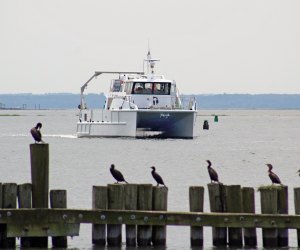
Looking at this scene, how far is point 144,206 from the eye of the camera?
2548 centimetres

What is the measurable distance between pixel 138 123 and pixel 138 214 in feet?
182

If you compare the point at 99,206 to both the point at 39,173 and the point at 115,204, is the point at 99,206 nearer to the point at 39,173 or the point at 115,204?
the point at 115,204

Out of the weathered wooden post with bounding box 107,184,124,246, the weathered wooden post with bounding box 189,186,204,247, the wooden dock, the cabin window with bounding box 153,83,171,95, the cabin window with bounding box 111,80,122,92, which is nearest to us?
the wooden dock

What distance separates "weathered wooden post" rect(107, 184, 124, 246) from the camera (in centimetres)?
2547

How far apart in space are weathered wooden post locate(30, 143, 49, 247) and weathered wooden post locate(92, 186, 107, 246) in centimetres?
111

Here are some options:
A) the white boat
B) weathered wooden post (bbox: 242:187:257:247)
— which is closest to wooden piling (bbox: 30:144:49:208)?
weathered wooden post (bbox: 242:187:257:247)

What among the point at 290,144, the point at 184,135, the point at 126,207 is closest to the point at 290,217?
the point at 126,207

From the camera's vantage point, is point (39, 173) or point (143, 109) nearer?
point (39, 173)

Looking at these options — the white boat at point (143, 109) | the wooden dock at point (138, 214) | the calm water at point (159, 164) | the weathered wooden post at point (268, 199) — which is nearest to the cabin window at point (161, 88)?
the white boat at point (143, 109)

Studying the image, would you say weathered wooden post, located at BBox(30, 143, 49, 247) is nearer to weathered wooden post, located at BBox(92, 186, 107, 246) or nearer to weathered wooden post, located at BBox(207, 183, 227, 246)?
weathered wooden post, located at BBox(92, 186, 107, 246)

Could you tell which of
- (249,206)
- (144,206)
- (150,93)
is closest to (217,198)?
(249,206)

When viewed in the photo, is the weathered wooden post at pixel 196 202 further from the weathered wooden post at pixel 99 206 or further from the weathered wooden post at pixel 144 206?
the weathered wooden post at pixel 99 206

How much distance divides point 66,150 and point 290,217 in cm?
5210

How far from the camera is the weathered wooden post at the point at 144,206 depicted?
25.4 metres
